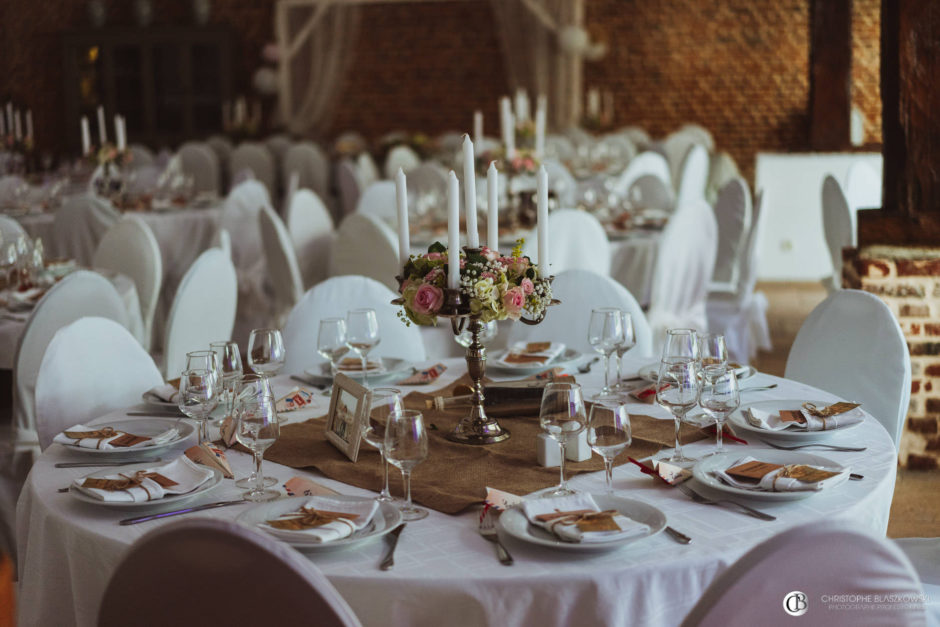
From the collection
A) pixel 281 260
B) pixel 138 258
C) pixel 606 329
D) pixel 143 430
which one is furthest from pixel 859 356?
pixel 281 260

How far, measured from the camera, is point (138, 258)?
4125 mm

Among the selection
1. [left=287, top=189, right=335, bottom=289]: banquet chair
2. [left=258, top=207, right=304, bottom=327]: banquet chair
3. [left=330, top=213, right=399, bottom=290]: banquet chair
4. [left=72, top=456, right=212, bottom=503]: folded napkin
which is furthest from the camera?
[left=287, top=189, right=335, bottom=289]: banquet chair

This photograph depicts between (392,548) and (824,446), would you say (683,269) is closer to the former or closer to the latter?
(824,446)

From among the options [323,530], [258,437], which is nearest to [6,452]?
[258,437]

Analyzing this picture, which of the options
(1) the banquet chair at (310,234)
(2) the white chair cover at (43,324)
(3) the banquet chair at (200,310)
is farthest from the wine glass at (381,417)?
(1) the banquet chair at (310,234)

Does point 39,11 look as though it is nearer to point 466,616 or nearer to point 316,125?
point 316,125

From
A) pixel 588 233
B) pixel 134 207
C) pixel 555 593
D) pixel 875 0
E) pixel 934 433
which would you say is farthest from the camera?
pixel 875 0

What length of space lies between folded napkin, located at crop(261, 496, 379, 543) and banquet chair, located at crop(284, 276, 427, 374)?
1.31 metres

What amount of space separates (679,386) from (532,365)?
31.0 inches

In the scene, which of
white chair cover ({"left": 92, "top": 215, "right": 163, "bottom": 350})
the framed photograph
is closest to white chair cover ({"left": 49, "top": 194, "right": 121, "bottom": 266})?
white chair cover ({"left": 92, "top": 215, "right": 163, "bottom": 350})

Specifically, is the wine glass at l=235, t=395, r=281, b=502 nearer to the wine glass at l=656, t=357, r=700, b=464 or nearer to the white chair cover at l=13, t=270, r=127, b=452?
the wine glass at l=656, t=357, r=700, b=464

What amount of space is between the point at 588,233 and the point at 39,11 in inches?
354

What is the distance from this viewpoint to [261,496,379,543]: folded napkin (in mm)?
1584

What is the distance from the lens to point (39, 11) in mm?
11164
